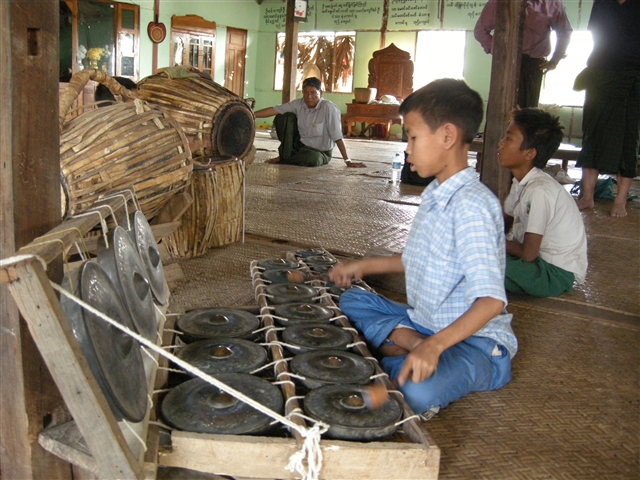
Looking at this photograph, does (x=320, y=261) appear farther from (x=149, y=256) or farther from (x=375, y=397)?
(x=375, y=397)

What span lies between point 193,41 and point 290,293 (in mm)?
12047

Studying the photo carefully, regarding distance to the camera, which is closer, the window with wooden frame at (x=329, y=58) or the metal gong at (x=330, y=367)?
the metal gong at (x=330, y=367)

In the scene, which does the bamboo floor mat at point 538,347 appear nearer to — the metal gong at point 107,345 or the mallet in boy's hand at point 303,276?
the mallet in boy's hand at point 303,276

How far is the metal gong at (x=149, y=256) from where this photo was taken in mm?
1796

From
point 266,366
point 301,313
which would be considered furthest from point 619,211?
point 266,366

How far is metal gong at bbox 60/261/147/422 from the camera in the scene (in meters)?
1.16

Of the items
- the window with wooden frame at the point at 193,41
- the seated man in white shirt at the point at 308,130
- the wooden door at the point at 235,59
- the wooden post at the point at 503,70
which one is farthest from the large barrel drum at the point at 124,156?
the wooden door at the point at 235,59

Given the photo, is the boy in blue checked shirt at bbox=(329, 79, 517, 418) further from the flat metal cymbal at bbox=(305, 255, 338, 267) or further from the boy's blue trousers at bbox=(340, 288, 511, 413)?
the flat metal cymbal at bbox=(305, 255, 338, 267)

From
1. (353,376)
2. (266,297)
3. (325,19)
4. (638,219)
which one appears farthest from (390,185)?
(325,19)

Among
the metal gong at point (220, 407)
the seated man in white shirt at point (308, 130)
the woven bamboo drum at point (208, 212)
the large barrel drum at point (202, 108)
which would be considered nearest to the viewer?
the metal gong at point (220, 407)

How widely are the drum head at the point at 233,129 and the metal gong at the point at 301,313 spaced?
2.61 m

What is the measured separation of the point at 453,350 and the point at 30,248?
3.67 ft

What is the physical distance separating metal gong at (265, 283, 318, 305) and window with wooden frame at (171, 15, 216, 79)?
36.8ft

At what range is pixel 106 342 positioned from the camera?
1.23m
